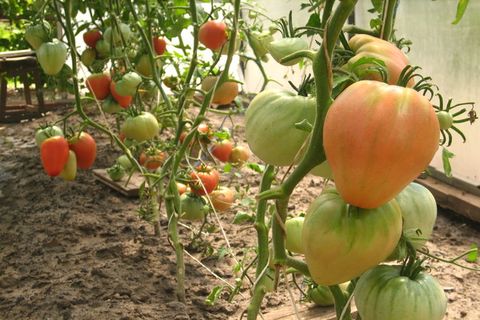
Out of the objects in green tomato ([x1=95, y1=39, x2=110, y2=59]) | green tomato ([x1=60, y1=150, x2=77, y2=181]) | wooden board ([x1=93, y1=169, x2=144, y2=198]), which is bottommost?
wooden board ([x1=93, y1=169, x2=144, y2=198])

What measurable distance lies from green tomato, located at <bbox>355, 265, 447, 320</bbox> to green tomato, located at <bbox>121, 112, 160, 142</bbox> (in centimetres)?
148

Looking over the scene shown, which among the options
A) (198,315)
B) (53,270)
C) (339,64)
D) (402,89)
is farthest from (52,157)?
(402,89)

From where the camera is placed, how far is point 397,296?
729mm

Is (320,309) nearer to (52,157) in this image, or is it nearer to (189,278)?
(189,278)

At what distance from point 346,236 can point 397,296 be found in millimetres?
154

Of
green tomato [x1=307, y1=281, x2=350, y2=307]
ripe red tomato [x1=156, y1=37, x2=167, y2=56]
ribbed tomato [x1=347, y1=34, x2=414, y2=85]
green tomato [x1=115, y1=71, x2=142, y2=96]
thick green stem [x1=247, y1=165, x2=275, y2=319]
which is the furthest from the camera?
ripe red tomato [x1=156, y1=37, x2=167, y2=56]

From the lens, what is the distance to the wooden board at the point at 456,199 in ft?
8.59

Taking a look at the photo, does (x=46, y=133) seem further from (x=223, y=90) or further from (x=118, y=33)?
(x=223, y=90)

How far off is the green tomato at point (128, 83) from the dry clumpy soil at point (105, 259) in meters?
0.56

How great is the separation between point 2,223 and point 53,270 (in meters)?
0.58

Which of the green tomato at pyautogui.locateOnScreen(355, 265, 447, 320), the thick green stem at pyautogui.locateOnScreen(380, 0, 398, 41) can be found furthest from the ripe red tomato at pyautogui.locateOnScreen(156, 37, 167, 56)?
the green tomato at pyautogui.locateOnScreen(355, 265, 447, 320)

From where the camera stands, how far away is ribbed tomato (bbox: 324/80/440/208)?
1.81ft

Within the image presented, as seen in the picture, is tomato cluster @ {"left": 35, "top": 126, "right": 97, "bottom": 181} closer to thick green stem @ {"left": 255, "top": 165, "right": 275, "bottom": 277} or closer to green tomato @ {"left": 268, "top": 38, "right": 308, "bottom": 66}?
thick green stem @ {"left": 255, "top": 165, "right": 275, "bottom": 277}

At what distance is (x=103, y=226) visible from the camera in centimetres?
251
